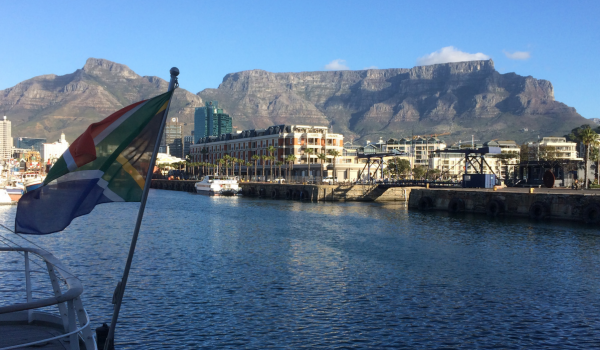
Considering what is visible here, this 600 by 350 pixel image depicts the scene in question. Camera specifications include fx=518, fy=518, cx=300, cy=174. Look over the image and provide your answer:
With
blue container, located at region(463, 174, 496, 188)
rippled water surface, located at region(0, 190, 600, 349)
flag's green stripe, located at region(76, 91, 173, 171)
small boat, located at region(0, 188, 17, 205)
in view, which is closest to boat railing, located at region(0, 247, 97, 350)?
flag's green stripe, located at region(76, 91, 173, 171)

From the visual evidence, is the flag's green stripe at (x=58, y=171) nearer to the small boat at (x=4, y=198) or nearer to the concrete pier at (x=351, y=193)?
the small boat at (x=4, y=198)

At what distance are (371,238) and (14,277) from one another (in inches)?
1155

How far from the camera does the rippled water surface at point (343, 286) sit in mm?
19656

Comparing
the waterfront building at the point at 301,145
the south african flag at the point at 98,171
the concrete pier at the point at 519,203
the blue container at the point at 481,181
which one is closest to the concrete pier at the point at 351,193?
the blue container at the point at 481,181

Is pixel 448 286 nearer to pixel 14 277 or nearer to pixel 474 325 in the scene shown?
pixel 474 325

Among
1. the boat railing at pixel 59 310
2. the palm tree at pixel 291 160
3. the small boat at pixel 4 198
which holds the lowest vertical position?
the small boat at pixel 4 198

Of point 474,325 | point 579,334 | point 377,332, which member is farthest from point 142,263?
point 579,334

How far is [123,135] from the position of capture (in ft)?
32.8

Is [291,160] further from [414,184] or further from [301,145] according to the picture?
[414,184]

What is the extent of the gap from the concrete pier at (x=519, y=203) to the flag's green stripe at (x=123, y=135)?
5879 cm

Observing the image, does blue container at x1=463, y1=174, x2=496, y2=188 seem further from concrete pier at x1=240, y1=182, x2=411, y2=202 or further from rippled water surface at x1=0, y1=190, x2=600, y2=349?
rippled water surface at x1=0, y1=190, x2=600, y2=349

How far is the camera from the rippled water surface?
64.5ft

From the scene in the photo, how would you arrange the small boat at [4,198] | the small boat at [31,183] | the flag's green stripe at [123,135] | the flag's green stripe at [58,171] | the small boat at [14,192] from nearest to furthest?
the flag's green stripe at [58,171], the flag's green stripe at [123,135], the small boat at [31,183], the small boat at [4,198], the small boat at [14,192]

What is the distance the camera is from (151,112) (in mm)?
10164
